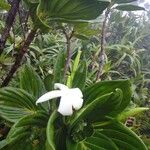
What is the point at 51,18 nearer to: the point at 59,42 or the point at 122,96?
the point at 122,96

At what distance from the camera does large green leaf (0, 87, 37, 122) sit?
76cm

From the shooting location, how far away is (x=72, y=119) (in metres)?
0.74

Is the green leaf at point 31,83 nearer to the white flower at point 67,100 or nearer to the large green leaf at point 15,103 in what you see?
the large green leaf at point 15,103

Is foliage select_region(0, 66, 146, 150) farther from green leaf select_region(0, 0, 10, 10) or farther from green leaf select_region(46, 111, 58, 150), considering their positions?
green leaf select_region(0, 0, 10, 10)

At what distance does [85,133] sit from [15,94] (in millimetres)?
149

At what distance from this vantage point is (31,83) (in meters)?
0.83

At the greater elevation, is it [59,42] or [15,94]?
[59,42]

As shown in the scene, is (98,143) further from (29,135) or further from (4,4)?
(4,4)

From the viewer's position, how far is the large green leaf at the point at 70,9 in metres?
0.75

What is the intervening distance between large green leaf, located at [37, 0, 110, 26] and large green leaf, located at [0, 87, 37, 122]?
0.49 ft

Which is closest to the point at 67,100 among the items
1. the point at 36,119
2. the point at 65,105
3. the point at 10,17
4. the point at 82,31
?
the point at 65,105

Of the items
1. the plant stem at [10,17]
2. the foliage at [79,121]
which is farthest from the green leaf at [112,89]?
the plant stem at [10,17]

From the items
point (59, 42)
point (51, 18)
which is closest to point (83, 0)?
point (51, 18)

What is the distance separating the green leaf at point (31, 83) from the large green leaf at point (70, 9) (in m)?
0.11
